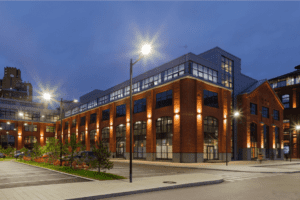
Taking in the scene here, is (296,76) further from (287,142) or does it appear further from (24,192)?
(24,192)

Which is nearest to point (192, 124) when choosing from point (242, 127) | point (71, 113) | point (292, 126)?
point (242, 127)

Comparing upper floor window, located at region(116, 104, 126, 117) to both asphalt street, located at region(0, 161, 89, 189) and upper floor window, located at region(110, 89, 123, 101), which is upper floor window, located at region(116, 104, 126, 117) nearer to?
Answer: upper floor window, located at region(110, 89, 123, 101)

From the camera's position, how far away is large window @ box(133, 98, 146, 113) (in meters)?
43.5

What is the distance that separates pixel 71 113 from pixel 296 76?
63568mm

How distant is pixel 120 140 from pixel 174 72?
18.7 metres

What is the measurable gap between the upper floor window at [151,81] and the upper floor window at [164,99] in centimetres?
269

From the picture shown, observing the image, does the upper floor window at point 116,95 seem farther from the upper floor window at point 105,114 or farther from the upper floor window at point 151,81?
Result: the upper floor window at point 151,81

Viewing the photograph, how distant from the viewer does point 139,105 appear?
44.6 metres

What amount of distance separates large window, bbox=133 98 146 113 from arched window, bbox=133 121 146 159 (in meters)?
2.22

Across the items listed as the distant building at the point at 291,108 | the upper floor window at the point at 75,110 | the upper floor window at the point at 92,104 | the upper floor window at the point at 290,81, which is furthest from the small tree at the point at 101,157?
the upper floor window at the point at 290,81

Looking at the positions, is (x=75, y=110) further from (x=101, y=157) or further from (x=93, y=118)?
(x=101, y=157)

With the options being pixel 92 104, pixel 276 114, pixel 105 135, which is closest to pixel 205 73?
pixel 276 114

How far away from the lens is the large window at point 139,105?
43.5 meters

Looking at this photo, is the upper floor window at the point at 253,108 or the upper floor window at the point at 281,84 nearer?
the upper floor window at the point at 253,108
